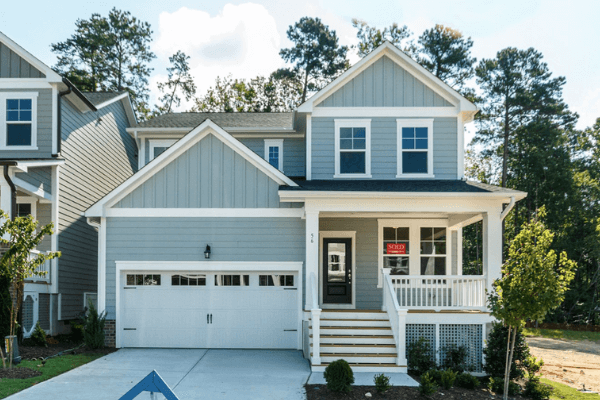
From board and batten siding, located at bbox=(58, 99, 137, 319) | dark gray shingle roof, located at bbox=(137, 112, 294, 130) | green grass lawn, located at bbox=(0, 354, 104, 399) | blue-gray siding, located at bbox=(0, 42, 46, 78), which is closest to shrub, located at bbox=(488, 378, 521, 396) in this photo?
green grass lawn, located at bbox=(0, 354, 104, 399)

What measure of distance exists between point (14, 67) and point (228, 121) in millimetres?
6536

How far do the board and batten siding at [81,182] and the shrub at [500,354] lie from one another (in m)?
11.0

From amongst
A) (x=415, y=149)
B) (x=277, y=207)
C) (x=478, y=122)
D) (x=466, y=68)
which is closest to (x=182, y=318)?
(x=277, y=207)

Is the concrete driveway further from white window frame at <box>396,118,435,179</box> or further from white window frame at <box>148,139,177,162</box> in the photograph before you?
white window frame at <box>148,139,177,162</box>

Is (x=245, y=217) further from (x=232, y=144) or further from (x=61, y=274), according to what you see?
(x=61, y=274)

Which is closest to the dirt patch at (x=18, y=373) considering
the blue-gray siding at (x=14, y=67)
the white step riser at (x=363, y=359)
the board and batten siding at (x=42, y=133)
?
the white step riser at (x=363, y=359)

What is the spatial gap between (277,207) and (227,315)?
111 inches

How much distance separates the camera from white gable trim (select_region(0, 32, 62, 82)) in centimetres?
1623

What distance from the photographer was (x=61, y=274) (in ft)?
54.7

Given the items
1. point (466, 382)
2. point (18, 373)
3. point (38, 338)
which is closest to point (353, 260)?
point (466, 382)

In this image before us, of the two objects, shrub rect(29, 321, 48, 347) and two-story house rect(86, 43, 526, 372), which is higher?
two-story house rect(86, 43, 526, 372)

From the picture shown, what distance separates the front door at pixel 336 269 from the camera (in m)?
16.5

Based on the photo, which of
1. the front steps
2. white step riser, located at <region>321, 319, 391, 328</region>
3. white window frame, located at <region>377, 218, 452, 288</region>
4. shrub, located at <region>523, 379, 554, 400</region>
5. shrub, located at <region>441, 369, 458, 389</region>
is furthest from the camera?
white window frame, located at <region>377, 218, 452, 288</region>

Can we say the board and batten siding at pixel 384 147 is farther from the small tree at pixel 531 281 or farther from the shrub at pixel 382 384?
the shrub at pixel 382 384
